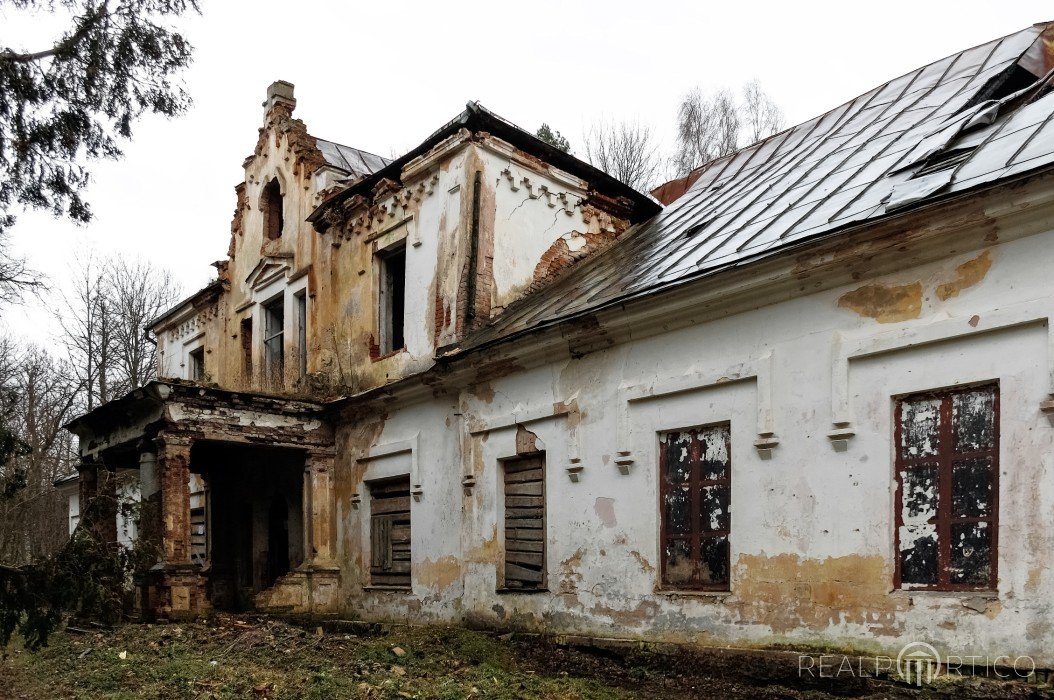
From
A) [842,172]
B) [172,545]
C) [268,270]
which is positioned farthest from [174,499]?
[842,172]

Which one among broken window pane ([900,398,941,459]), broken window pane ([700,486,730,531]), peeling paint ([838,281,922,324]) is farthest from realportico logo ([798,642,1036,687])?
peeling paint ([838,281,922,324])

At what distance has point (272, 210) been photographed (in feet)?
56.6

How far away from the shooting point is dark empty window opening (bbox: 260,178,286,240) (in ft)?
56.3

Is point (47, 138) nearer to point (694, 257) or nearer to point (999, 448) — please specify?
point (694, 257)

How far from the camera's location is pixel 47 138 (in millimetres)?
7527

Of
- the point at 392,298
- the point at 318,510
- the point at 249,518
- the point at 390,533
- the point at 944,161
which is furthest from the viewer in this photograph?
the point at 249,518

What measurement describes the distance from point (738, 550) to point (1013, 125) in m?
4.57

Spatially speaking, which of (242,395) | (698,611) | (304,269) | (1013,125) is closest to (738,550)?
(698,611)

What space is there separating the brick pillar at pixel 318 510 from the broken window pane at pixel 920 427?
9288mm

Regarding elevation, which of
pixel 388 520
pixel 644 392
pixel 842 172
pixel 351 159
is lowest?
pixel 388 520

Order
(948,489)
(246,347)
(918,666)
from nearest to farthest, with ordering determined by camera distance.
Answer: (918,666)
(948,489)
(246,347)

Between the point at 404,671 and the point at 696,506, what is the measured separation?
10.7 feet

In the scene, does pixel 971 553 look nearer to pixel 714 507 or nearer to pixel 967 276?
pixel 967 276

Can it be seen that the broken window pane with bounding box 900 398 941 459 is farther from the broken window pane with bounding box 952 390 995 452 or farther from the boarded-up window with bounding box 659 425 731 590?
the boarded-up window with bounding box 659 425 731 590
